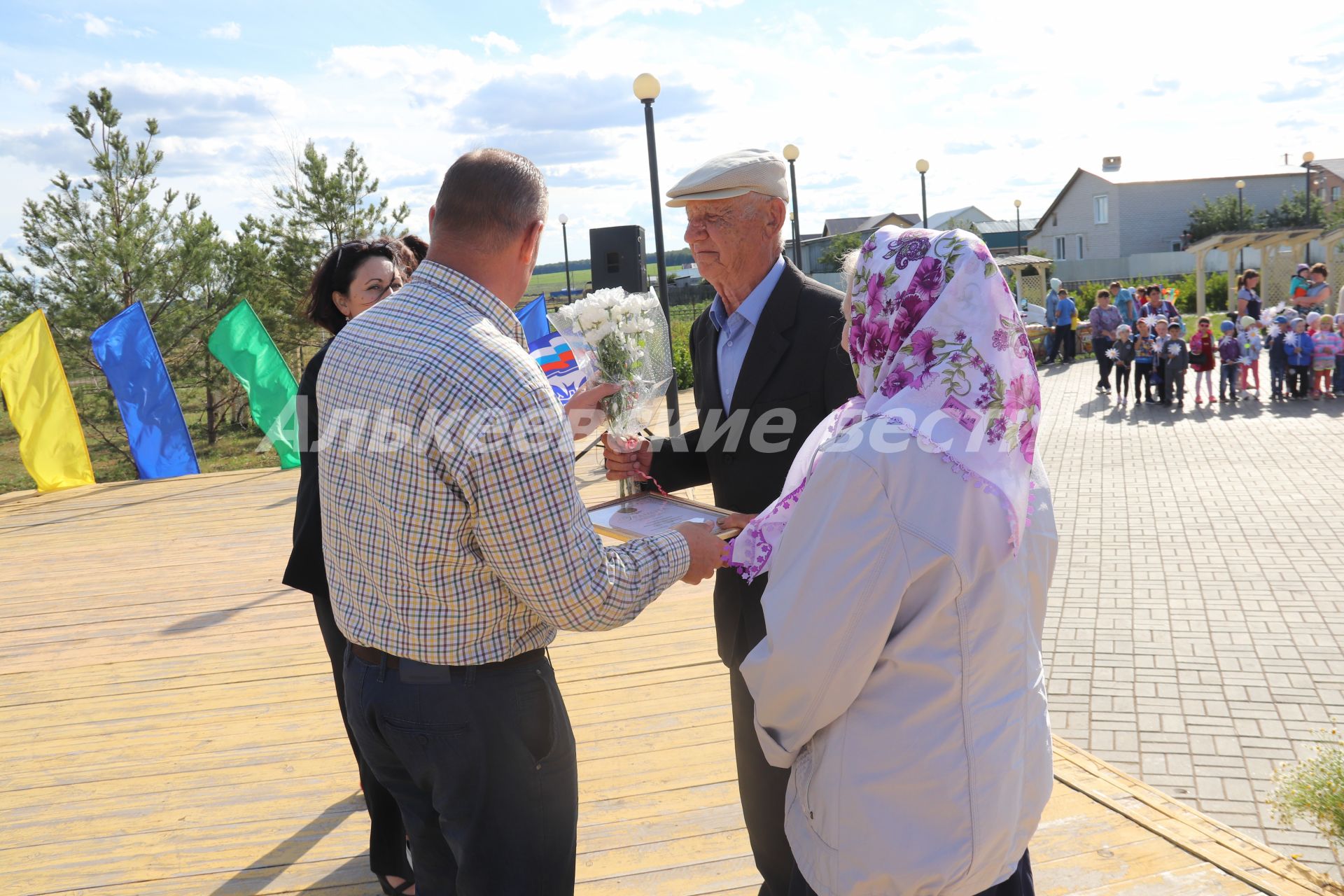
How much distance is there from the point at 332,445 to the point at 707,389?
115 centimetres

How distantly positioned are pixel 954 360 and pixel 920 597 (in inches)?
14.6

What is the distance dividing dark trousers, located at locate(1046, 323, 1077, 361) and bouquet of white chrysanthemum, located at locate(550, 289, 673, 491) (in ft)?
65.0

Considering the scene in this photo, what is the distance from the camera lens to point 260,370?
1080 centimetres

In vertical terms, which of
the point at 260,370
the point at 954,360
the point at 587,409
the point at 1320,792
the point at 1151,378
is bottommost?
the point at 1320,792

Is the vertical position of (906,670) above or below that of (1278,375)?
above

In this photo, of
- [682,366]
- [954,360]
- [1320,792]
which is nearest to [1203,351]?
[682,366]

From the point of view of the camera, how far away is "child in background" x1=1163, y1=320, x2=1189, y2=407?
14172mm

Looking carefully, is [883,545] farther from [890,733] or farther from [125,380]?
[125,380]

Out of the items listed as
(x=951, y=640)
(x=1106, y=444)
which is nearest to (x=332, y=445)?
(x=951, y=640)

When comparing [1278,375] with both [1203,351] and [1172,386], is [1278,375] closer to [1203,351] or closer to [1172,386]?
[1203,351]

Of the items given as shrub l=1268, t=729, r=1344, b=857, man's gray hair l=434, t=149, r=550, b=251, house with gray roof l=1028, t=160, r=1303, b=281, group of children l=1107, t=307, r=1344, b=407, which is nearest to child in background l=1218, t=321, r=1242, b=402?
group of children l=1107, t=307, r=1344, b=407

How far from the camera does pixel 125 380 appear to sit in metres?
10.6

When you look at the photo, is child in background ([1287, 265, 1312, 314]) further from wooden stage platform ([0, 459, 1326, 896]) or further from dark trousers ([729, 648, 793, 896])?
dark trousers ([729, 648, 793, 896])

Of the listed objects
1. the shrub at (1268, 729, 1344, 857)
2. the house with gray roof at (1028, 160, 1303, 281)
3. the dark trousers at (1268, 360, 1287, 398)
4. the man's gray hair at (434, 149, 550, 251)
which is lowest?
the shrub at (1268, 729, 1344, 857)
